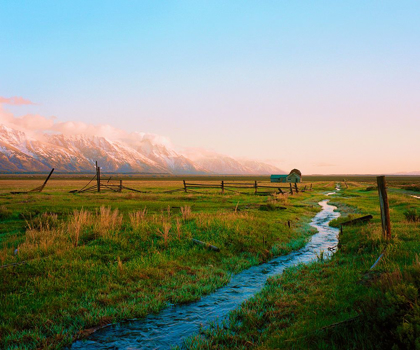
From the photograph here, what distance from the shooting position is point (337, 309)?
6.23m

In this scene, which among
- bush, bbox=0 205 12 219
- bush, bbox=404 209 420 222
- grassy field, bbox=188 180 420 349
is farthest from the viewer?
bush, bbox=0 205 12 219

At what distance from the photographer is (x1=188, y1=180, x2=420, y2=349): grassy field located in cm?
455

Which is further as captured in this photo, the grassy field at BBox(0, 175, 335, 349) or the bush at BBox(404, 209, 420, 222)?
the bush at BBox(404, 209, 420, 222)

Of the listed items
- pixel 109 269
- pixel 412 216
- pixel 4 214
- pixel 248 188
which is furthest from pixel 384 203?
pixel 248 188

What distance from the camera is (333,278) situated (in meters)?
8.73

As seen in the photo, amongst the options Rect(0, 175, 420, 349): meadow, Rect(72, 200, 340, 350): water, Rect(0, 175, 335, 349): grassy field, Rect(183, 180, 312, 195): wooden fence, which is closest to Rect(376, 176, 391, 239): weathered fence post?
Rect(0, 175, 420, 349): meadow

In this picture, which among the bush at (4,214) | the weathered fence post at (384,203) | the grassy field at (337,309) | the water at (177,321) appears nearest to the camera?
the grassy field at (337,309)

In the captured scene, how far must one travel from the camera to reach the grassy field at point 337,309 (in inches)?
179

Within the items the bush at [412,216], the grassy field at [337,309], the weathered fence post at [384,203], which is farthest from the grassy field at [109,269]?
the bush at [412,216]

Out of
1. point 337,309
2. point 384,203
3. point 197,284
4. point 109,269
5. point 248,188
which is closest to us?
point 337,309

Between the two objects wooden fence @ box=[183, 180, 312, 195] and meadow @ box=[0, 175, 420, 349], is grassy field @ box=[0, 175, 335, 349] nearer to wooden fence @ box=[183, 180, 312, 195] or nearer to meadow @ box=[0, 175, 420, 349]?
meadow @ box=[0, 175, 420, 349]

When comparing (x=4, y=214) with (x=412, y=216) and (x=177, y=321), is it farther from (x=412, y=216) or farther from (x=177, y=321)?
(x=412, y=216)

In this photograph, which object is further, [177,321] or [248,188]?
[248,188]

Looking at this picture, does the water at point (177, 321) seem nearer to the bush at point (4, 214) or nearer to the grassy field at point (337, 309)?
the grassy field at point (337, 309)
